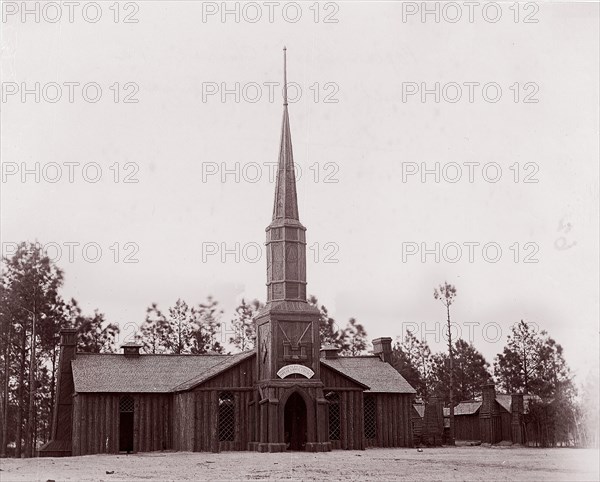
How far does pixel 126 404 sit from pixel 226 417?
17.4 feet

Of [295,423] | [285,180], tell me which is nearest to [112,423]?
[295,423]

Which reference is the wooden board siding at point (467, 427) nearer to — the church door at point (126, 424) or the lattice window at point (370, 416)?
the lattice window at point (370, 416)

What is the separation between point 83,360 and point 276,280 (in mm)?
12022

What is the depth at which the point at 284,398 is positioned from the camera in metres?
39.0

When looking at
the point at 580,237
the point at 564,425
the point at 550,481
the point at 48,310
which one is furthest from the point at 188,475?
the point at 564,425

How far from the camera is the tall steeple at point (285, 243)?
40312 mm

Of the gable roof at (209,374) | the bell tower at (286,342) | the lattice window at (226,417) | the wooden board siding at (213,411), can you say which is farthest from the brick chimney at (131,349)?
the bell tower at (286,342)

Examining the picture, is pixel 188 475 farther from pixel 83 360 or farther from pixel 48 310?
pixel 48 310

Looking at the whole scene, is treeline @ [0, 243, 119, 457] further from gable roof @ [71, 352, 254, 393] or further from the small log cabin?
the small log cabin

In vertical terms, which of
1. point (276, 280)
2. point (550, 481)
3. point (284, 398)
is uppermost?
point (276, 280)

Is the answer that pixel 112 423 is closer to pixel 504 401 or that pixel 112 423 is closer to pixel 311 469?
pixel 311 469

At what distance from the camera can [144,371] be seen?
43.6 m

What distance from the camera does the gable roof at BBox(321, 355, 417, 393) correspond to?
46.1m

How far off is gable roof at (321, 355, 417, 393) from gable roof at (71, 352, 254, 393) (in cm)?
670
